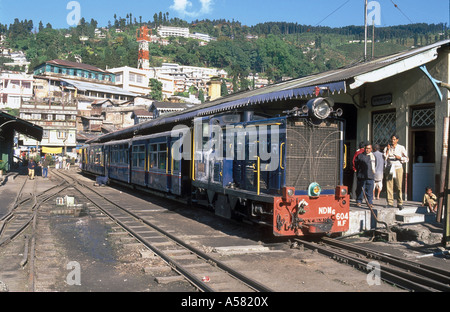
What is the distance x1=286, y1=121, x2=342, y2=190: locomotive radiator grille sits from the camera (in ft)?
26.9

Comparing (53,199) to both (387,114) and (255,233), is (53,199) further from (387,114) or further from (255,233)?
→ (387,114)

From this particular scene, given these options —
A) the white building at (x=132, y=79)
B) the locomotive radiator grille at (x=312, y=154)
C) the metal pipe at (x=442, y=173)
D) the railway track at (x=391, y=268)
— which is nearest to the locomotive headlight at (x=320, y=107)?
the locomotive radiator grille at (x=312, y=154)

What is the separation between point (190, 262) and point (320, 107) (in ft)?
13.2

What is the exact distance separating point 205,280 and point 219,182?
416 cm

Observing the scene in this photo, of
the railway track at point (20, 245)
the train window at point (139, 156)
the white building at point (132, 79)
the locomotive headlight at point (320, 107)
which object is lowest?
the railway track at point (20, 245)

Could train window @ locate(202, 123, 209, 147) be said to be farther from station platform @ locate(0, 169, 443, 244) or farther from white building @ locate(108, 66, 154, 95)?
white building @ locate(108, 66, 154, 95)

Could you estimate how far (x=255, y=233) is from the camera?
960 centimetres

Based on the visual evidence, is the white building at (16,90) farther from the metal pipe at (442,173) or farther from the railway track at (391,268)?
the railway track at (391,268)

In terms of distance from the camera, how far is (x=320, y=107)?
8.21 m

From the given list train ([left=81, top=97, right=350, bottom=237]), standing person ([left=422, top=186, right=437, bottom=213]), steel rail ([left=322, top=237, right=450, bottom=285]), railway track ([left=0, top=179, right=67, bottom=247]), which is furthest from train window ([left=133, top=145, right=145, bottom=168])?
standing person ([left=422, top=186, right=437, bottom=213])

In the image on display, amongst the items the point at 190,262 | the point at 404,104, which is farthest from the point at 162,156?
the point at 404,104

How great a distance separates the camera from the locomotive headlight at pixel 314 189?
8.11 m

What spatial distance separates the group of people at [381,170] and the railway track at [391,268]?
2.31 meters
